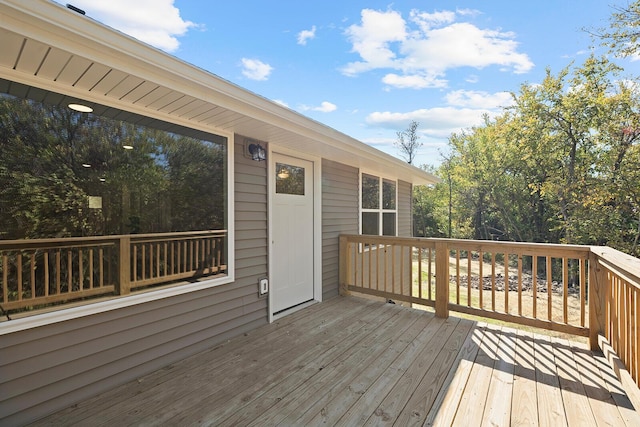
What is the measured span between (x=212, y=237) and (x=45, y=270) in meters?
1.27

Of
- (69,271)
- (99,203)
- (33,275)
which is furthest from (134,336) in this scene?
(99,203)

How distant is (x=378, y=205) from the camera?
20.3ft

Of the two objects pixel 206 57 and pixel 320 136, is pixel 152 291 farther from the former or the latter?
pixel 206 57

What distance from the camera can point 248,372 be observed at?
2.43 m

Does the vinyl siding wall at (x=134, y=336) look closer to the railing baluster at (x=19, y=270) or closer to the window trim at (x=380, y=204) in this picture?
the railing baluster at (x=19, y=270)

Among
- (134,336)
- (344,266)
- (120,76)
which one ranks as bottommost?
(134,336)

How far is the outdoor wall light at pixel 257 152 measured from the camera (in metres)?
3.30

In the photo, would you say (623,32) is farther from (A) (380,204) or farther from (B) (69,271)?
(B) (69,271)

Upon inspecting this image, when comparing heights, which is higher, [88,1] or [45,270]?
[88,1]

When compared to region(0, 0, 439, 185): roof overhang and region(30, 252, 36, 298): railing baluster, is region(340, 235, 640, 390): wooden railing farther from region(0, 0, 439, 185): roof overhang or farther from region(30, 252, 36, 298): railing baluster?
region(30, 252, 36, 298): railing baluster

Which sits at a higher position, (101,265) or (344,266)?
(101,265)

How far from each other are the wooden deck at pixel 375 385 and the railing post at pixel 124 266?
72 centimetres

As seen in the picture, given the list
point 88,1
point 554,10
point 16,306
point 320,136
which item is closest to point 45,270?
point 16,306

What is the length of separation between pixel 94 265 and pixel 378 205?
16.2ft
